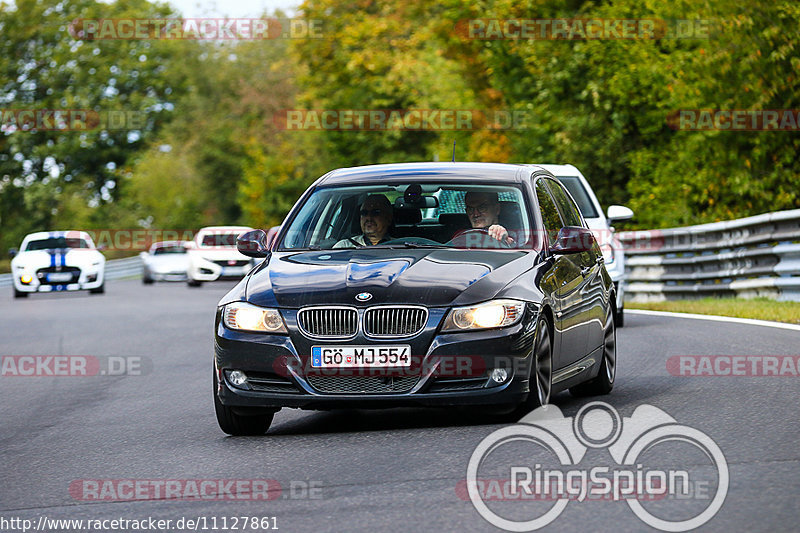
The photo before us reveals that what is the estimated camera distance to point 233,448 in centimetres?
845

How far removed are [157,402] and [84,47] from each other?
77.6m

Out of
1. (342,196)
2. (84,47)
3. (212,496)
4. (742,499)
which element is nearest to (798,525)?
Answer: (742,499)

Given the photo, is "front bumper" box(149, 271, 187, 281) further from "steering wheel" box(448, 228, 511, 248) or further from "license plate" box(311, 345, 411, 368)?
"license plate" box(311, 345, 411, 368)

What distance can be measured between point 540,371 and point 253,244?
211 centimetres

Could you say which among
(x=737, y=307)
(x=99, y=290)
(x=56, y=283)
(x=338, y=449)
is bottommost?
(x=99, y=290)

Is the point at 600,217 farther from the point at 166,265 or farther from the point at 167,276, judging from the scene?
the point at 167,276

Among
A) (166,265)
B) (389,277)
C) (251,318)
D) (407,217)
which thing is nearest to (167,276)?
(166,265)

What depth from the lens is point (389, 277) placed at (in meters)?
8.60

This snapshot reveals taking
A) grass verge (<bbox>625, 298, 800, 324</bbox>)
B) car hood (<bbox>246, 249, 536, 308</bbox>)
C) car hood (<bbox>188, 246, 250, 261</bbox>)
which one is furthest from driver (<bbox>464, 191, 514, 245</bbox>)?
car hood (<bbox>188, 246, 250, 261</bbox>)

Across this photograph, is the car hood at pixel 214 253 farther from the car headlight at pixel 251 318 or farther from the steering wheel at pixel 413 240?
the car headlight at pixel 251 318

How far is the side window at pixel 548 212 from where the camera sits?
9734mm

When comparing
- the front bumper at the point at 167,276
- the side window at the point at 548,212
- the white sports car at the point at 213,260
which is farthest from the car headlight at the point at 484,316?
the front bumper at the point at 167,276

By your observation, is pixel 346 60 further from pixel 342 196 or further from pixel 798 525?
pixel 798 525

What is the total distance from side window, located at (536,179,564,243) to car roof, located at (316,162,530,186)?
0.17 meters
